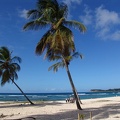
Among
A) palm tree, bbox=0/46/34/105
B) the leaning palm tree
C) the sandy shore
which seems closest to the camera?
the sandy shore

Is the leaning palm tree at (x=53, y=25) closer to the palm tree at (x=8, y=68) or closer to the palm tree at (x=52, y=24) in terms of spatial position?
the palm tree at (x=52, y=24)

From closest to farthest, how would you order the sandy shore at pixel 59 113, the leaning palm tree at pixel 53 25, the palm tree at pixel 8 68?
1. the sandy shore at pixel 59 113
2. the leaning palm tree at pixel 53 25
3. the palm tree at pixel 8 68

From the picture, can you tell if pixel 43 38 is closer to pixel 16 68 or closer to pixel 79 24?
pixel 79 24

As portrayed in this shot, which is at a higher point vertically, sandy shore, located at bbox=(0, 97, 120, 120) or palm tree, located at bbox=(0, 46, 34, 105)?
palm tree, located at bbox=(0, 46, 34, 105)

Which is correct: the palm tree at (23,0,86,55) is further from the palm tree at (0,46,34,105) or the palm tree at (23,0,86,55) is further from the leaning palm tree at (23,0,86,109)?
the palm tree at (0,46,34,105)

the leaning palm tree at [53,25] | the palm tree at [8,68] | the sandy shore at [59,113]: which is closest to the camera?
the sandy shore at [59,113]

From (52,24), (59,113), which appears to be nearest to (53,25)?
(52,24)

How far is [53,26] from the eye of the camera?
20125mm

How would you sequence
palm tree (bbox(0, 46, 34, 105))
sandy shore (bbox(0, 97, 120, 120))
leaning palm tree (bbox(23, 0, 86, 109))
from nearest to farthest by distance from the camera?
sandy shore (bbox(0, 97, 120, 120))
leaning palm tree (bbox(23, 0, 86, 109))
palm tree (bbox(0, 46, 34, 105))

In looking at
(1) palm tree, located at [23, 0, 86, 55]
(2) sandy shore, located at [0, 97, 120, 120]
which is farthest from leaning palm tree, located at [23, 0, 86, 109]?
(2) sandy shore, located at [0, 97, 120, 120]

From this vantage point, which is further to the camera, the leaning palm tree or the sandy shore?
the leaning palm tree

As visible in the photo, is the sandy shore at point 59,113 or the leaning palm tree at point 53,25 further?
the leaning palm tree at point 53,25

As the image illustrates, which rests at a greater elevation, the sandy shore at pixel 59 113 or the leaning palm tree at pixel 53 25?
the leaning palm tree at pixel 53 25

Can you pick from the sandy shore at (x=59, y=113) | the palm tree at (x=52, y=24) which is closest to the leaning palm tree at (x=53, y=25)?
the palm tree at (x=52, y=24)
